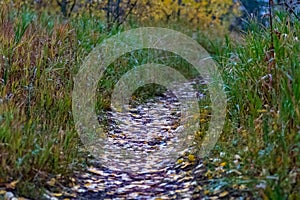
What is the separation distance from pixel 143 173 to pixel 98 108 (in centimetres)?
128

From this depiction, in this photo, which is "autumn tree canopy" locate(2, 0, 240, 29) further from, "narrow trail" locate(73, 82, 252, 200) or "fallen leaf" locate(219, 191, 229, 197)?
"fallen leaf" locate(219, 191, 229, 197)

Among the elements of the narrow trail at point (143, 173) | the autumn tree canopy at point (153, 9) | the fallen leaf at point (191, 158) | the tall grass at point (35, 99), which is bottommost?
the narrow trail at point (143, 173)

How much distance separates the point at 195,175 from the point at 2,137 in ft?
4.59

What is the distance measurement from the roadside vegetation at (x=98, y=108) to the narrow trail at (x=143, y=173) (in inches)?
5.5

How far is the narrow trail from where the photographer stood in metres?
2.88

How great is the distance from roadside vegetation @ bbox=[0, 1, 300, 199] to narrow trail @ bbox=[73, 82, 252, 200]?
0.14 metres

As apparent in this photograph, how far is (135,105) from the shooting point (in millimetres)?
5234

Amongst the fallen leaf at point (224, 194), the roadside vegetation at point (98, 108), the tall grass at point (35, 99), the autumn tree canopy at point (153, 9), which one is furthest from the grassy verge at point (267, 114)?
the autumn tree canopy at point (153, 9)

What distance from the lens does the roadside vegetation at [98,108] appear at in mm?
2629

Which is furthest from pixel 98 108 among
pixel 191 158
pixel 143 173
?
pixel 191 158

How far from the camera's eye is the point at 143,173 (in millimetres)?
3297

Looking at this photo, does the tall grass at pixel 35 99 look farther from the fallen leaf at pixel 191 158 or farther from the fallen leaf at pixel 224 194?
the fallen leaf at pixel 224 194

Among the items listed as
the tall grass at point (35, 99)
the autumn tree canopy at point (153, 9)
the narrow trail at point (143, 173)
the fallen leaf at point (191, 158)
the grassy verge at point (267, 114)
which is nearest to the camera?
the grassy verge at point (267, 114)

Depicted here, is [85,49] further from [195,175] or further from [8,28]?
[195,175]
